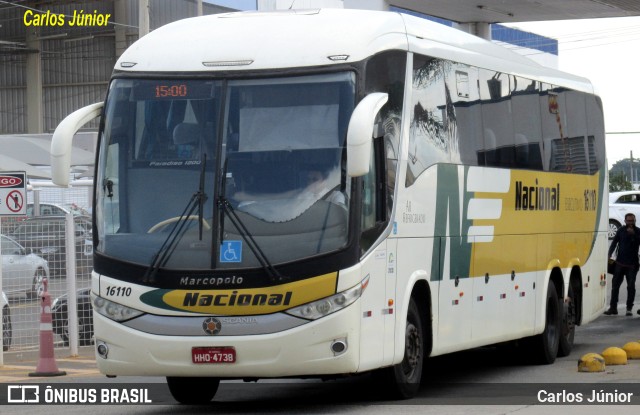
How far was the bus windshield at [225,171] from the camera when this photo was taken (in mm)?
11000

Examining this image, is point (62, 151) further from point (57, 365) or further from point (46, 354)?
point (57, 365)

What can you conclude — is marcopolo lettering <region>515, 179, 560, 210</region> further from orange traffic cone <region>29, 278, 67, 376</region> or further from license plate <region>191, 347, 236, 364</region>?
orange traffic cone <region>29, 278, 67, 376</region>

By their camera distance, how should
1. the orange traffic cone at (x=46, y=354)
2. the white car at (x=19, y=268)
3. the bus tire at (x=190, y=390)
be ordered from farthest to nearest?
1. the white car at (x=19, y=268)
2. the orange traffic cone at (x=46, y=354)
3. the bus tire at (x=190, y=390)

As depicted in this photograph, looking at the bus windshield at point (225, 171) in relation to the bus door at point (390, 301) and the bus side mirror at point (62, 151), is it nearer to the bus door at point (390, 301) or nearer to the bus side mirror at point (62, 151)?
the bus side mirror at point (62, 151)

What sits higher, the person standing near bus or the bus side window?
the bus side window

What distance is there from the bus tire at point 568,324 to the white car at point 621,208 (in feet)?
87.8

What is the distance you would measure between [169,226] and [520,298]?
5632 mm

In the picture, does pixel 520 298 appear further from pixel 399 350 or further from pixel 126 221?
pixel 126 221

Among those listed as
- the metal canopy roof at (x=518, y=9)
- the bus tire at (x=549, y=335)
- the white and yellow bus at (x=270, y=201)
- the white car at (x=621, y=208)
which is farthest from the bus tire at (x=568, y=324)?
the white car at (x=621, y=208)

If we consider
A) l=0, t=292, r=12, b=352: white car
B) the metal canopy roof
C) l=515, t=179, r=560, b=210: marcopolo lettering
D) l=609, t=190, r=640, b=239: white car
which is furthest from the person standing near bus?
l=609, t=190, r=640, b=239: white car

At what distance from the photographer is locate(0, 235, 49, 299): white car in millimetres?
18250

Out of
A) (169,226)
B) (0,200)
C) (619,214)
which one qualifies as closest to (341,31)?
(169,226)

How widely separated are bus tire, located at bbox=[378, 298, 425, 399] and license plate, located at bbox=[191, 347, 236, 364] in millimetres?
1760

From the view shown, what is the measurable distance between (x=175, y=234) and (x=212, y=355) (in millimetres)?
1065
